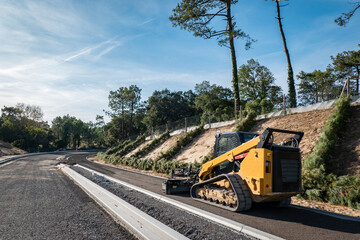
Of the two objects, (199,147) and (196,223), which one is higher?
(199,147)

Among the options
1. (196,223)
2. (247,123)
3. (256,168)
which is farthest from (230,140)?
(247,123)

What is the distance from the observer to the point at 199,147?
20.5 meters

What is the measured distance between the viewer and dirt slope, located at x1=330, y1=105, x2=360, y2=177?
8.52 m

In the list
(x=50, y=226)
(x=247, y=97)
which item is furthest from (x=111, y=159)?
(x=247, y=97)

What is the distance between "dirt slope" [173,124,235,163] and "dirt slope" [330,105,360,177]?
890 centimetres

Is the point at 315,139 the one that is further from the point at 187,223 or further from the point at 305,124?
the point at 187,223

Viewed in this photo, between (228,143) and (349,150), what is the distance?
233 inches

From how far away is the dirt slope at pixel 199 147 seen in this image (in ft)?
62.2

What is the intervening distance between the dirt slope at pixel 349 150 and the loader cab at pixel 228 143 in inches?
Answer: 173

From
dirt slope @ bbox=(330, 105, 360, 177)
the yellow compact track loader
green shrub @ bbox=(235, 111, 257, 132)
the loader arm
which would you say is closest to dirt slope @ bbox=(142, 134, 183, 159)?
green shrub @ bbox=(235, 111, 257, 132)

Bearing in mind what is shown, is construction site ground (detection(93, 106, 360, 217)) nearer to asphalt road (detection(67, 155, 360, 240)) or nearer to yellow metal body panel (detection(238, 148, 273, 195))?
asphalt road (detection(67, 155, 360, 240))

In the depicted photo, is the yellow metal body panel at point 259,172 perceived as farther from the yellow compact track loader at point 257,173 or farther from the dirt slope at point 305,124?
the dirt slope at point 305,124

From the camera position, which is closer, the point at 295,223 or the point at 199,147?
the point at 295,223

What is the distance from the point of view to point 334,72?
141 ft
